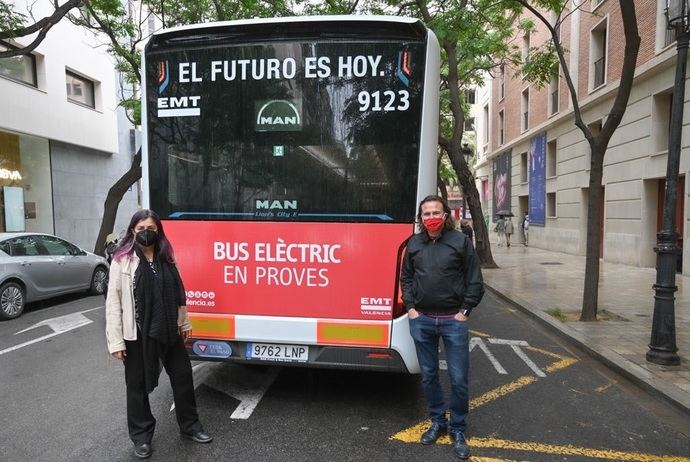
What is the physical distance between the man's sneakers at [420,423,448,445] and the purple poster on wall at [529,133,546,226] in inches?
781

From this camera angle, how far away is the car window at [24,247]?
28.6 ft

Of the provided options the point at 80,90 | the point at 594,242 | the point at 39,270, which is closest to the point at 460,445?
the point at 594,242

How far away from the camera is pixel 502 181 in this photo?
2858cm

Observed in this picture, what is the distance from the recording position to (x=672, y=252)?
531 centimetres

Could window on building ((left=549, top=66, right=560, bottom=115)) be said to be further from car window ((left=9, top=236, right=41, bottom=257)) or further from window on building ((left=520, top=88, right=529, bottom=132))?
car window ((left=9, top=236, right=41, bottom=257))

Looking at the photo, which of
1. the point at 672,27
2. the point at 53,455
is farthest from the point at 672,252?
the point at 53,455

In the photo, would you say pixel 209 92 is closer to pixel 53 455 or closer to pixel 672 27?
pixel 53 455

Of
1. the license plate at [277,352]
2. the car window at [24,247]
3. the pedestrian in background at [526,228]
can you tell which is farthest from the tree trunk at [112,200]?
the pedestrian in background at [526,228]

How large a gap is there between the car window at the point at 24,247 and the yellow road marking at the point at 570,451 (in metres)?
8.51

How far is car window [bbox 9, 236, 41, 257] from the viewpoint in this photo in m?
8.72

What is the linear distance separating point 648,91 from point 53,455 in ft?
50.9

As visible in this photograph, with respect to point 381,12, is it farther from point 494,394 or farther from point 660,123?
point 494,394

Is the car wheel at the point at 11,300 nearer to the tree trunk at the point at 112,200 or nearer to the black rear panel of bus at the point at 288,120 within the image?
the black rear panel of bus at the point at 288,120

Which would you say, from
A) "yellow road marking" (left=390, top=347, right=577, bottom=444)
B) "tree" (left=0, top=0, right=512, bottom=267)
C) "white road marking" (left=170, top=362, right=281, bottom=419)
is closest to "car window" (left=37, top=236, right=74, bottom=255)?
A: "tree" (left=0, top=0, right=512, bottom=267)
